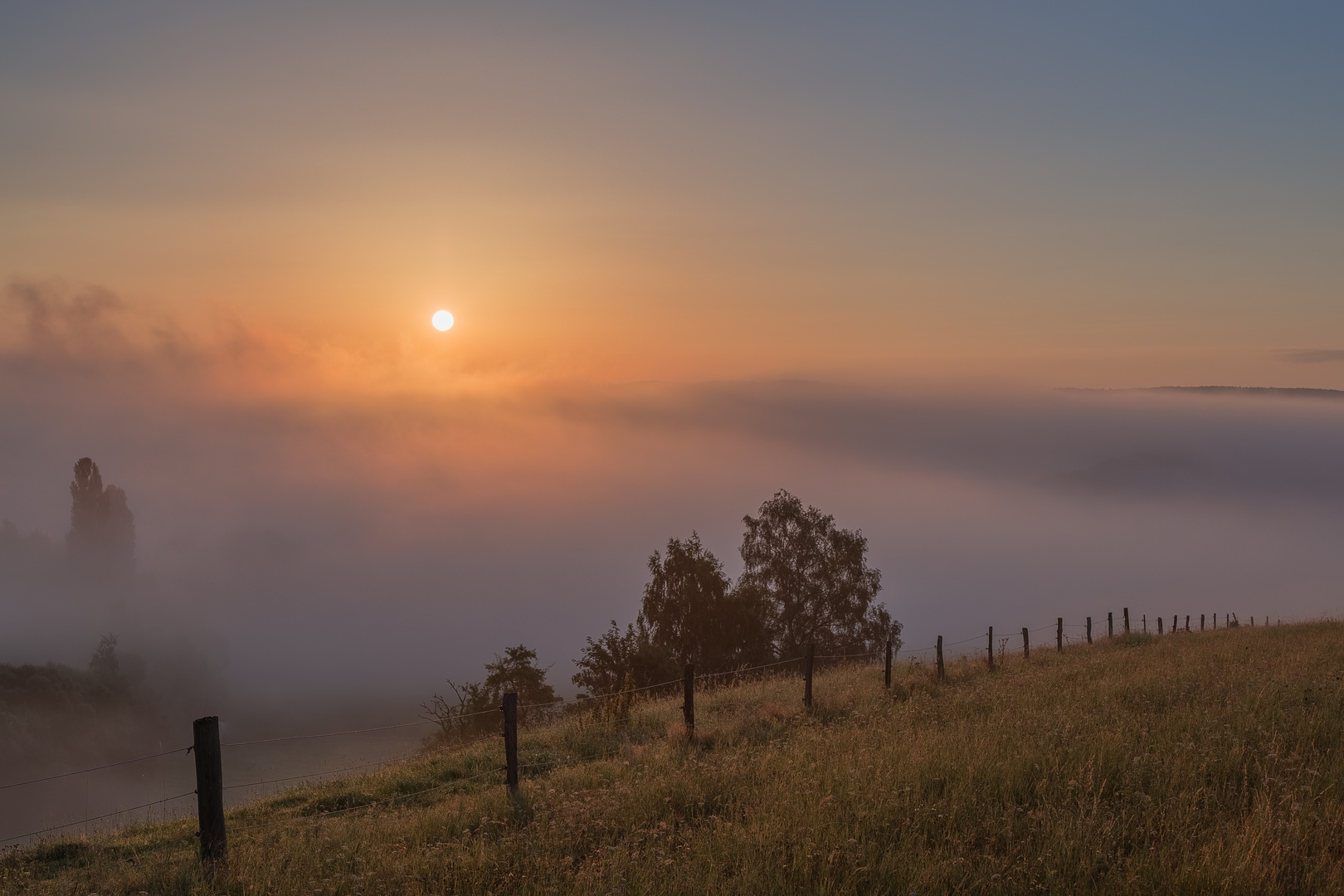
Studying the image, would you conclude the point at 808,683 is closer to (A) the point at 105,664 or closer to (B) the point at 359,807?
(B) the point at 359,807

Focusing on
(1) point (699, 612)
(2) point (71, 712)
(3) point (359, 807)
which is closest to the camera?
(3) point (359, 807)

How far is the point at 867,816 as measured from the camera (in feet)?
27.4

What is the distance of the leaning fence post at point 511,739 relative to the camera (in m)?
11.6

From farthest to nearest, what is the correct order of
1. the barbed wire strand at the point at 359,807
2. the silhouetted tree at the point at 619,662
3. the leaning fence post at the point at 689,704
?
the silhouetted tree at the point at 619,662 → the leaning fence post at the point at 689,704 → the barbed wire strand at the point at 359,807

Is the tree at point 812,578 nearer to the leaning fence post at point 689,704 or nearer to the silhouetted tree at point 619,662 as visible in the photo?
the silhouetted tree at point 619,662

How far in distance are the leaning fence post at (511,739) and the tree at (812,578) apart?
50.2 meters

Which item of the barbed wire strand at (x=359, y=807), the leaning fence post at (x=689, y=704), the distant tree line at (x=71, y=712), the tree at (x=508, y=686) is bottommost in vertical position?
the distant tree line at (x=71, y=712)

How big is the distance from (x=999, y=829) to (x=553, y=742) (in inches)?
399

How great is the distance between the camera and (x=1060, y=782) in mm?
9180

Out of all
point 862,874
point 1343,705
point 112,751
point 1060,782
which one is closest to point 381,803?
point 862,874

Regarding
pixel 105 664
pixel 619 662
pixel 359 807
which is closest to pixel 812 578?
pixel 619 662

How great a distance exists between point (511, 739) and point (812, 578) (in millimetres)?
53004

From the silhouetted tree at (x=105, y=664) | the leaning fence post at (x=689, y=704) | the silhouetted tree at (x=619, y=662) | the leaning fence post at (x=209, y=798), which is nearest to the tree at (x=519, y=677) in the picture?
the silhouetted tree at (x=619, y=662)

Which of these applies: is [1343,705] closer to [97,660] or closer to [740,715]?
[740,715]
